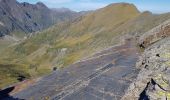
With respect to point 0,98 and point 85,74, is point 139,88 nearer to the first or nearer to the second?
point 85,74

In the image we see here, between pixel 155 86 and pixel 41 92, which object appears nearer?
pixel 155 86

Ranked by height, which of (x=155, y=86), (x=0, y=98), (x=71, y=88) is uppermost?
(x=155, y=86)

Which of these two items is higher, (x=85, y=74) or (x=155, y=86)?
(x=155, y=86)

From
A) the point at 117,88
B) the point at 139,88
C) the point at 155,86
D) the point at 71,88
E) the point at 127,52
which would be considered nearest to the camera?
the point at 155,86

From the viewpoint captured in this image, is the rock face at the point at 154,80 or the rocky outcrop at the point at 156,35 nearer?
the rock face at the point at 154,80

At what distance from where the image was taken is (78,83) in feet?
61.7

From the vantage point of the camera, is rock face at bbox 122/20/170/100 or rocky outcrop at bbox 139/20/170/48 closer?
rock face at bbox 122/20/170/100

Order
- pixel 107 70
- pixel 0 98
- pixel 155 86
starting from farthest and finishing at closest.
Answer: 1. pixel 0 98
2. pixel 107 70
3. pixel 155 86

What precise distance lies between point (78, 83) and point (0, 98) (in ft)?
18.4

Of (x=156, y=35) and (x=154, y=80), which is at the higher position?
(x=156, y=35)

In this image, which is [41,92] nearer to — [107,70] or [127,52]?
[107,70]

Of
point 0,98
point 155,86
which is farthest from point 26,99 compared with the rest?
point 155,86

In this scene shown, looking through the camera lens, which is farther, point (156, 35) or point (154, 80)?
point (156, 35)

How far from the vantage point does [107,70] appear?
19734 mm
